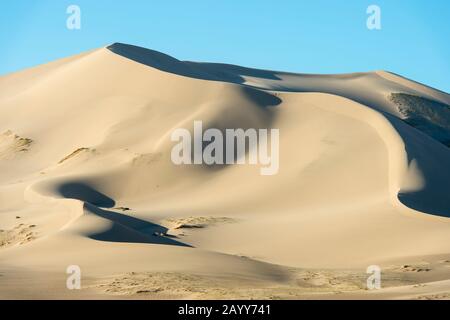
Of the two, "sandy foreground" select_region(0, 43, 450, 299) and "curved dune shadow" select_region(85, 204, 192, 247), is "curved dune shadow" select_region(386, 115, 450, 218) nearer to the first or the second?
"sandy foreground" select_region(0, 43, 450, 299)

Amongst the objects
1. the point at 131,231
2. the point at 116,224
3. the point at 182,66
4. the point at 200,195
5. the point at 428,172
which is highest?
the point at 182,66

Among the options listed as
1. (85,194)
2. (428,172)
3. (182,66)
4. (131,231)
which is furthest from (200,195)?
(182,66)

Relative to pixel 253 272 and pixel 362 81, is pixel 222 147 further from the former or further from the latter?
pixel 362 81

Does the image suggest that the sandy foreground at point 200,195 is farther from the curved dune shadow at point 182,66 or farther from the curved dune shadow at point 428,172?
the curved dune shadow at point 182,66

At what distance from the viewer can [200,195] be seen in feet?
75.0

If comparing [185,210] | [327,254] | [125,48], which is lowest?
[327,254]

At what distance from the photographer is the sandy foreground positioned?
1184 centimetres

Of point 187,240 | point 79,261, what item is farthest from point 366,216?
point 79,261

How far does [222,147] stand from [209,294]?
16405 millimetres

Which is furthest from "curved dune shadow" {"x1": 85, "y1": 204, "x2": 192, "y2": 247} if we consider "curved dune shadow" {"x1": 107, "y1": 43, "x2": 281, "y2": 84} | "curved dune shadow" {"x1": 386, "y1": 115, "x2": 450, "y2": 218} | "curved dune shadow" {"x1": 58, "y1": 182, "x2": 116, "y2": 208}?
"curved dune shadow" {"x1": 107, "y1": 43, "x2": 281, "y2": 84}

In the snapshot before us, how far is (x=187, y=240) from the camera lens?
698 inches

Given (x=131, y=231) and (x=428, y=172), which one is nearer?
(x=131, y=231)

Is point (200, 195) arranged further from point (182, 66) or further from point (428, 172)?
point (182, 66)

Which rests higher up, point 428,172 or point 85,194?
point 428,172
